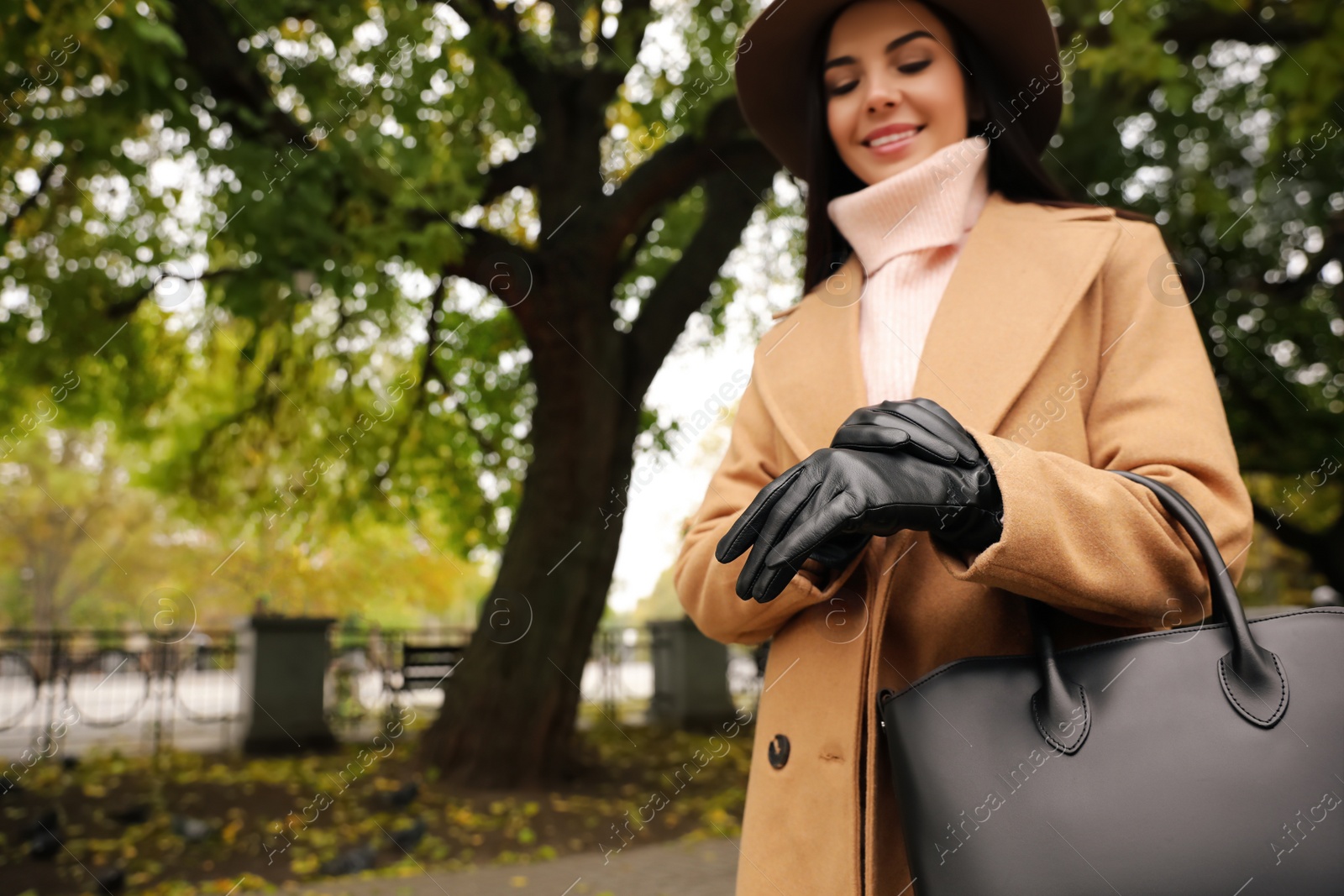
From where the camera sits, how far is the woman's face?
1812mm

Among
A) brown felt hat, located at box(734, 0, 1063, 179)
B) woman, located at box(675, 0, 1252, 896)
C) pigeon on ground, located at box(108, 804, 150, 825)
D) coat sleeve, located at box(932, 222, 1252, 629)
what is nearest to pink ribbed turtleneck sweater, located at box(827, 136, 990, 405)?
woman, located at box(675, 0, 1252, 896)

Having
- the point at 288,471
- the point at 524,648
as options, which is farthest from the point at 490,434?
the point at 524,648

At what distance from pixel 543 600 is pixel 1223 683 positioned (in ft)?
23.5

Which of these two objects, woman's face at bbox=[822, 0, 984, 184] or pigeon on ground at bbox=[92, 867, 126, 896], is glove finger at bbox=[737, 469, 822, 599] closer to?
woman's face at bbox=[822, 0, 984, 184]

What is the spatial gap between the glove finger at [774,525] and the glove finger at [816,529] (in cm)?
2

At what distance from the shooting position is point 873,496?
119 cm

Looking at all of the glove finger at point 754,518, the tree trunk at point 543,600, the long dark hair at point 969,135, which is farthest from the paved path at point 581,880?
the glove finger at point 754,518

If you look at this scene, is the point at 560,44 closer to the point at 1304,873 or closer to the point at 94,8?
the point at 94,8

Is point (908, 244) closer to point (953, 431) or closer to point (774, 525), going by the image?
point (953, 431)

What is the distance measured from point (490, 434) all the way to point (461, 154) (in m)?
4.71

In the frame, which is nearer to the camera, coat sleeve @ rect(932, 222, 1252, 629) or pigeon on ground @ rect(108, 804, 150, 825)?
coat sleeve @ rect(932, 222, 1252, 629)

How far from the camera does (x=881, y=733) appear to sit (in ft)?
4.71

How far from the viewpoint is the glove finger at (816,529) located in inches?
46.1

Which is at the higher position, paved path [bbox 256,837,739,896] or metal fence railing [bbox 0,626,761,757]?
metal fence railing [bbox 0,626,761,757]
